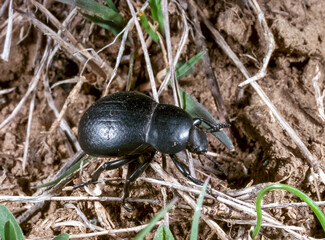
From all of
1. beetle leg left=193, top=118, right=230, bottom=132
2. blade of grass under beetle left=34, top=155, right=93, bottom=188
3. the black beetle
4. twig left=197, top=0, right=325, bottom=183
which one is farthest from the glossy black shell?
twig left=197, top=0, right=325, bottom=183

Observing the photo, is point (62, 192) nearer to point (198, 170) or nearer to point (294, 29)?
point (198, 170)

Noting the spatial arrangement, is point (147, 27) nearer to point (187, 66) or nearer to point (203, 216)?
point (187, 66)

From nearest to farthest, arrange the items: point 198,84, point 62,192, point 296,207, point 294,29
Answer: point 296,207 < point 62,192 < point 294,29 < point 198,84

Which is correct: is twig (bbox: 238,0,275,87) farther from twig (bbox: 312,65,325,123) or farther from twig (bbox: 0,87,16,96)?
twig (bbox: 0,87,16,96)

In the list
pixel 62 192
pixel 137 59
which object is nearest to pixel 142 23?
pixel 137 59

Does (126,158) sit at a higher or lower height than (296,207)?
higher

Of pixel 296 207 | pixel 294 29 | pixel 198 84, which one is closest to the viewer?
pixel 296 207

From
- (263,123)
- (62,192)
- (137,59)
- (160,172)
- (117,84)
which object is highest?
(137,59)

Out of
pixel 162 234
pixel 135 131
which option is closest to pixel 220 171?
pixel 135 131
